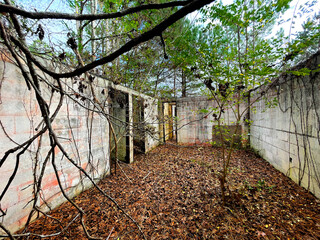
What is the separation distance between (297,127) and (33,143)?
412 centimetres

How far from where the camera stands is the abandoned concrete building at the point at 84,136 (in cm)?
143

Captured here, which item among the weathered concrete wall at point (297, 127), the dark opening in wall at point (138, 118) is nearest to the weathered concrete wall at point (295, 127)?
the weathered concrete wall at point (297, 127)

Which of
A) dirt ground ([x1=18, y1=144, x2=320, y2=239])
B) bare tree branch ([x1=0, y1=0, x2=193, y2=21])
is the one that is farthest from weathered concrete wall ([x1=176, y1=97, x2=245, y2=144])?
bare tree branch ([x1=0, y1=0, x2=193, y2=21])

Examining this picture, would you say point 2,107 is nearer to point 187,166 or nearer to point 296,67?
point 187,166

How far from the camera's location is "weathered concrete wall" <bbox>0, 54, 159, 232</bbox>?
55.5 inches

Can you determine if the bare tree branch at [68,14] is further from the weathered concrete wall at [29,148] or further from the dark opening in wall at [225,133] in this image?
the dark opening in wall at [225,133]

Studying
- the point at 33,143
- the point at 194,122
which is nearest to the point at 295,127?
the point at 194,122

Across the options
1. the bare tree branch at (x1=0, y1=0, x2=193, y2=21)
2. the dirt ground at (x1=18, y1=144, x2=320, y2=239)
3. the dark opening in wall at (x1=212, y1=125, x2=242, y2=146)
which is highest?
the bare tree branch at (x1=0, y1=0, x2=193, y2=21)

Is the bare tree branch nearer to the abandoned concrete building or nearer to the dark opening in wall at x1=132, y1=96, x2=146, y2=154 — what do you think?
the abandoned concrete building

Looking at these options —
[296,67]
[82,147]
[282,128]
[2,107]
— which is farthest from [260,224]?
[2,107]

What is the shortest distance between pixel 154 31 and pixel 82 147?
8.12ft

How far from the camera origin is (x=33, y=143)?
161 centimetres

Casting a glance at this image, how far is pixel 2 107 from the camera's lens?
140 cm

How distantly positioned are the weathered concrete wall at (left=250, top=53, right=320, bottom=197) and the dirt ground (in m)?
0.30
